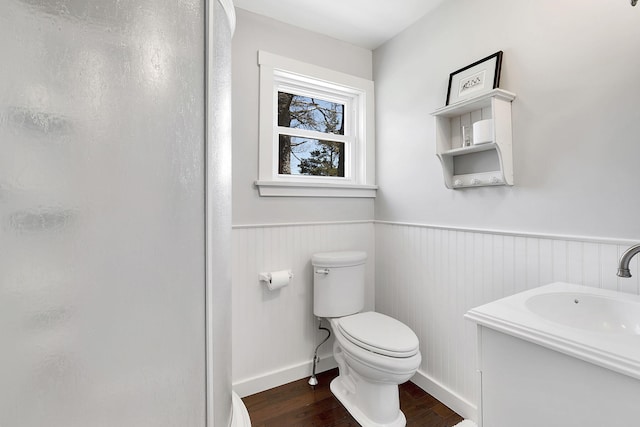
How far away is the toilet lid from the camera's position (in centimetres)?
137

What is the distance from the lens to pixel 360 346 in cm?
146

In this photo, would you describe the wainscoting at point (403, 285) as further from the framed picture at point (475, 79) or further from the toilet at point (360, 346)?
the framed picture at point (475, 79)

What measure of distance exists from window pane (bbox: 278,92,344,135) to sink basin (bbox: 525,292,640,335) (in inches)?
64.2

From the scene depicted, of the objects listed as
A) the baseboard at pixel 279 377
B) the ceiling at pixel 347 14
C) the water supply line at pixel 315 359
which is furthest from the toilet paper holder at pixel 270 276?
the ceiling at pixel 347 14

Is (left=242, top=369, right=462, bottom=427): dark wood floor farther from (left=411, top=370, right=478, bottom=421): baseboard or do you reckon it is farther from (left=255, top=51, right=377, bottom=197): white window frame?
(left=255, top=51, right=377, bottom=197): white window frame

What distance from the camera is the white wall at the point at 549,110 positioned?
1057mm

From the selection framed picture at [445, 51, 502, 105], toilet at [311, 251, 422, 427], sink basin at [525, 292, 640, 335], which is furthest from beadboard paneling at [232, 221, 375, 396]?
sink basin at [525, 292, 640, 335]

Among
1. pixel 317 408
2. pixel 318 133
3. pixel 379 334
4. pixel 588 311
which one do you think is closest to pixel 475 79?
pixel 318 133
